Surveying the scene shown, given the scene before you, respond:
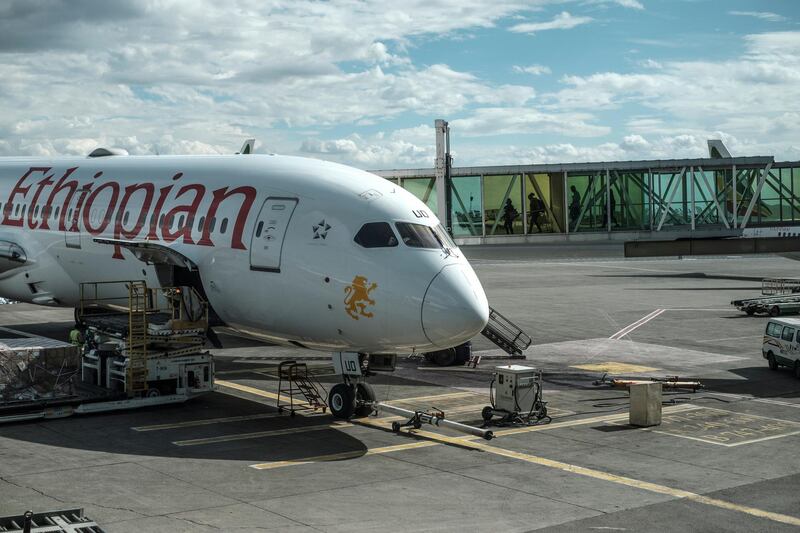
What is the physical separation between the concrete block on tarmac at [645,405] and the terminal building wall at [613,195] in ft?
190

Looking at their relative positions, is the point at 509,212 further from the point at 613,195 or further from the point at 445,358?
the point at 445,358

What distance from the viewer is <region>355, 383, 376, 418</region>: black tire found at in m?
24.0

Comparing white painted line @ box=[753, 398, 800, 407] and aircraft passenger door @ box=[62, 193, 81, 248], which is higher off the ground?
aircraft passenger door @ box=[62, 193, 81, 248]

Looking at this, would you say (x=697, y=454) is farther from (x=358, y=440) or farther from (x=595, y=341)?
(x=595, y=341)

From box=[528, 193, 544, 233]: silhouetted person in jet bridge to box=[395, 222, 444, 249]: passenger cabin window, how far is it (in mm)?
61637

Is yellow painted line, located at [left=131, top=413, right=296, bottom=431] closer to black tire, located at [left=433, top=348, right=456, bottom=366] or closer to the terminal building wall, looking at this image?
black tire, located at [left=433, top=348, right=456, bottom=366]

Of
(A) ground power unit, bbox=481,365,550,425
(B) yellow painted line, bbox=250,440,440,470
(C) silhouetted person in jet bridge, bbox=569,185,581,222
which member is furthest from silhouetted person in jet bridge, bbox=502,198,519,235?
(B) yellow painted line, bbox=250,440,440,470

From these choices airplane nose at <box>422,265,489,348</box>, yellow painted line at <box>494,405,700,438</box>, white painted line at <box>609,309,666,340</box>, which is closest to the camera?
airplane nose at <box>422,265,489,348</box>

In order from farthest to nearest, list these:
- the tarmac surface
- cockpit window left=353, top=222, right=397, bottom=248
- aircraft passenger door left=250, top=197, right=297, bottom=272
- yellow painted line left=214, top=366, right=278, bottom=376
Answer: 1. yellow painted line left=214, top=366, right=278, bottom=376
2. aircraft passenger door left=250, top=197, right=297, bottom=272
3. cockpit window left=353, top=222, right=397, bottom=248
4. the tarmac surface

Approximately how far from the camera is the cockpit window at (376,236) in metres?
21.8

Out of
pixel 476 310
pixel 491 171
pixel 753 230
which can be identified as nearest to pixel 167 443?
pixel 476 310

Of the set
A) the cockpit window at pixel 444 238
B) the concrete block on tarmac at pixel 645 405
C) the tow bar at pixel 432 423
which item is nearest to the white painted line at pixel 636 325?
the concrete block on tarmac at pixel 645 405

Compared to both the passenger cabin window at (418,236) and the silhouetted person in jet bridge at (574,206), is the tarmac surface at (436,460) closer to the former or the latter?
the passenger cabin window at (418,236)

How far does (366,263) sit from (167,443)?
18.7 feet
